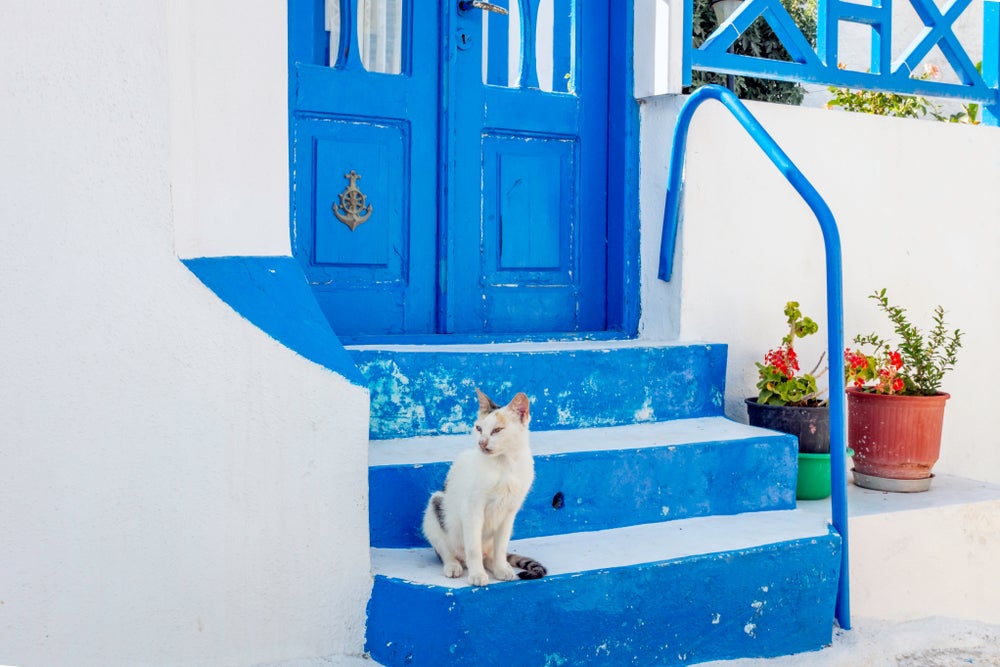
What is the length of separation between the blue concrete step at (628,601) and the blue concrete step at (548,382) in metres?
0.53

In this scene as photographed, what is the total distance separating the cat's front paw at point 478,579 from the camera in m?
2.68

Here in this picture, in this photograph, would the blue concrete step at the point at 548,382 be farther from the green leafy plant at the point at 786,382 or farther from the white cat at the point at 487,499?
the white cat at the point at 487,499

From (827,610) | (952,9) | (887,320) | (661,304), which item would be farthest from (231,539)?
(952,9)

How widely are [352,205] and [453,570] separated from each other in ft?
5.46

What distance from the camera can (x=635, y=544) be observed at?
313cm

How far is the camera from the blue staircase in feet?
9.02

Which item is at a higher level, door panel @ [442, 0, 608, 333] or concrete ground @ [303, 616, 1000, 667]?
door panel @ [442, 0, 608, 333]

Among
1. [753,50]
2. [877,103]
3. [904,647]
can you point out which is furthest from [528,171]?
[753,50]

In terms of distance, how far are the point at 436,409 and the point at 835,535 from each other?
130 cm

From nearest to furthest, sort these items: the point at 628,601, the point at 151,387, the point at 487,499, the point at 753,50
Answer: the point at 151,387 → the point at 487,499 → the point at 628,601 → the point at 753,50

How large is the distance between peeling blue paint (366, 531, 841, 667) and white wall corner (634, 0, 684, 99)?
1.90m

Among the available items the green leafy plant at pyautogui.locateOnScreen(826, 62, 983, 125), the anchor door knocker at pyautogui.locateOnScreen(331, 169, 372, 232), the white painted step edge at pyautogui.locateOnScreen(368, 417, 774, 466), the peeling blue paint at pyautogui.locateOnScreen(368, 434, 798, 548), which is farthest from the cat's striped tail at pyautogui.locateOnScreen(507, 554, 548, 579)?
the green leafy plant at pyautogui.locateOnScreen(826, 62, 983, 125)

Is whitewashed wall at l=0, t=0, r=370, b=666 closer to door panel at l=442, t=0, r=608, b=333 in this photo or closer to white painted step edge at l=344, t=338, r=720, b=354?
white painted step edge at l=344, t=338, r=720, b=354

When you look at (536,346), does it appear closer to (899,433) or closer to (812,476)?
(812,476)
